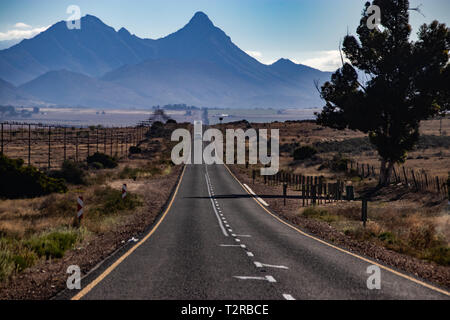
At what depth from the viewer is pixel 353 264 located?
12641 mm

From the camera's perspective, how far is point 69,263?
43.2 feet

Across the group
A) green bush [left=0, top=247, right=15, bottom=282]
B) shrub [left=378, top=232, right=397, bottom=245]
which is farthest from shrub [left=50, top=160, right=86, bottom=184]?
green bush [left=0, top=247, right=15, bottom=282]

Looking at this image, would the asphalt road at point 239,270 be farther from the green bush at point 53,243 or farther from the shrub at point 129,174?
the shrub at point 129,174

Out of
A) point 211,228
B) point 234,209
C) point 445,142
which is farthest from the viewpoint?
point 445,142

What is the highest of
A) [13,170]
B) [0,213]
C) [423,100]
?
[423,100]

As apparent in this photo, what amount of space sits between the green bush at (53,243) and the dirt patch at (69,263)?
292mm

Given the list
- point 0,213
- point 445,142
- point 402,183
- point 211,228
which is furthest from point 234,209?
point 445,142

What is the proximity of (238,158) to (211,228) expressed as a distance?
69.6 meters

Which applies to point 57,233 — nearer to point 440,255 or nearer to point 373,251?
point 373,251

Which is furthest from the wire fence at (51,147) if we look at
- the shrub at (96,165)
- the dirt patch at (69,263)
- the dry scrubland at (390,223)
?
the dry scrubland at (390,223)

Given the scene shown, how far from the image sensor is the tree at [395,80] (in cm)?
3772

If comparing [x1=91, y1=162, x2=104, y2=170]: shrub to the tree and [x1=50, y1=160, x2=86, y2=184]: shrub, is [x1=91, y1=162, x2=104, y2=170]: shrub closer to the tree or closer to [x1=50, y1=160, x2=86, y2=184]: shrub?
[x1=50, y1=160, x2=86, y2=184]: shrub

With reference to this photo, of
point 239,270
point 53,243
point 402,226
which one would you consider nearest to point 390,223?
point 402,226
